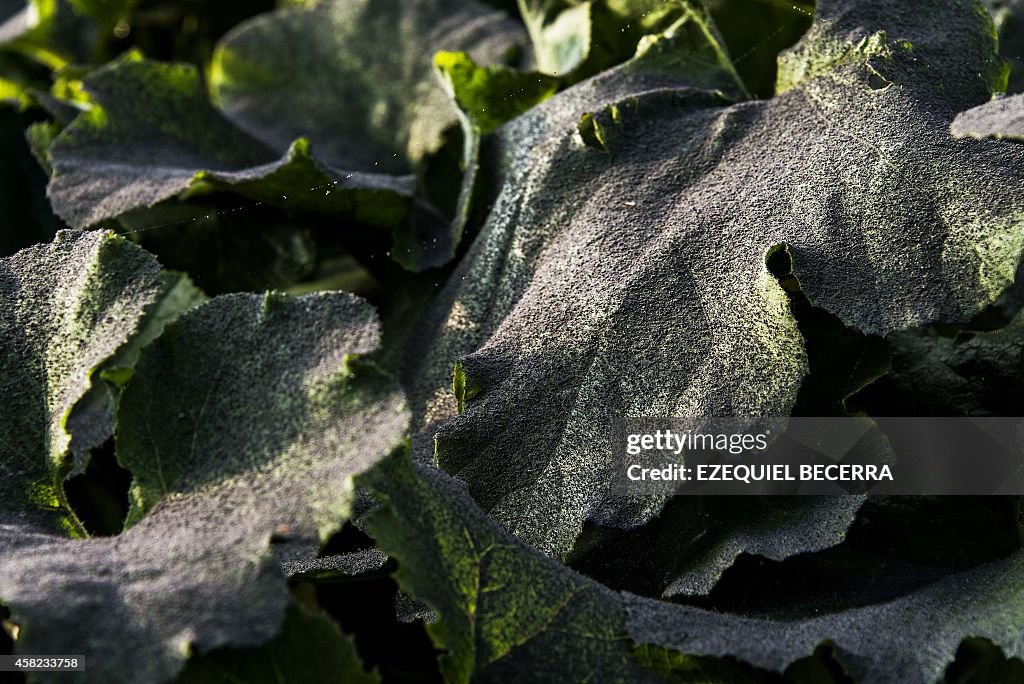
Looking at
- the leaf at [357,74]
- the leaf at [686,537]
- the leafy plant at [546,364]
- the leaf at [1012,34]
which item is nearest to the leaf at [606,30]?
the leafy plant at [546,364]

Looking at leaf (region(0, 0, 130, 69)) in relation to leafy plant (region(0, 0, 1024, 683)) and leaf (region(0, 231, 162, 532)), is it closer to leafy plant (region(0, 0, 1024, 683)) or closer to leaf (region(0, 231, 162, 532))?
leafy plant (region(0, 0, 1024, 683))

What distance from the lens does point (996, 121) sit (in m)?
0.52

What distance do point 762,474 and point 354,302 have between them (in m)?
0.24

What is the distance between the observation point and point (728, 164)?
2.19ft

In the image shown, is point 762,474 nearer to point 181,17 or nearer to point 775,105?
point 775,105

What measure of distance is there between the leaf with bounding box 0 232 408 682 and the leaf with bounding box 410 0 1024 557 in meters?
0.12

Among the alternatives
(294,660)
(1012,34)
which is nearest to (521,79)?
(1012,34)

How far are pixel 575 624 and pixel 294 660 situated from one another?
13 centimetres

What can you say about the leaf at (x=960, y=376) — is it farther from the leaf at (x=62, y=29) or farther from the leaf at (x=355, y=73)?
the leaf at (x=62, y=29)

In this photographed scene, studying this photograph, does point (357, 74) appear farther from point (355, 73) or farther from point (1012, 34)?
point (1012, 34)

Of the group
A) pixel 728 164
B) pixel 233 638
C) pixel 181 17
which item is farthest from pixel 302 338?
pixel 181 17

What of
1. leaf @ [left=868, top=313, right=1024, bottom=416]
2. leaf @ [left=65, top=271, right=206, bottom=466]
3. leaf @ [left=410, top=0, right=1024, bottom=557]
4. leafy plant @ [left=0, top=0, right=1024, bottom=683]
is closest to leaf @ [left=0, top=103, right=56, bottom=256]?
leafy plant @ [left=0, top=0, right=1024, bottom=683]

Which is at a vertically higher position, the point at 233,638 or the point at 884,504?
the point at 233,638

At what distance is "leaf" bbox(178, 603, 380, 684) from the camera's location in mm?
467
